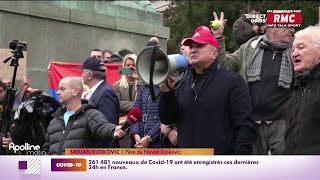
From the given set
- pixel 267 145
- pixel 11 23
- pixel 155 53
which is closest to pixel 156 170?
pixel 155 53

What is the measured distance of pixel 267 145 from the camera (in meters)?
6.13

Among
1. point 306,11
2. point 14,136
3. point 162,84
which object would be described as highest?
point 306,11

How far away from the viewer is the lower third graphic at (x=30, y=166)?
4629 mm

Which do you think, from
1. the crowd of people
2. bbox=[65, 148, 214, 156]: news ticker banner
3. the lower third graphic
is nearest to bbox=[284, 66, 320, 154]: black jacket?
the crowd of people

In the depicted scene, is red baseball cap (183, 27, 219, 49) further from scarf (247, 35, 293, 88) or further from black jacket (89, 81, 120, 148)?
black jacket (89, 81, 120, 148)

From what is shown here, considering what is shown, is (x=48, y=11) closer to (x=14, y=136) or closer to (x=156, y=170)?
(x=14, y=136)

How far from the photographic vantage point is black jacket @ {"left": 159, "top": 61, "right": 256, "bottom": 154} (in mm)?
5363

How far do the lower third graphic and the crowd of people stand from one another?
111cm

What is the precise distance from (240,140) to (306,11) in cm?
425

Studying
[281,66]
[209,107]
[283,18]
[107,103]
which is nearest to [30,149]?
[107,103]

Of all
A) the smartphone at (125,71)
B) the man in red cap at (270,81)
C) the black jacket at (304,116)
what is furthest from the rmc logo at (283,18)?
the smartphone at (125,71)

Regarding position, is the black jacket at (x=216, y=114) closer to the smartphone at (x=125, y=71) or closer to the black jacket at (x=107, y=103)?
the black jacket at (x=107, y=103)

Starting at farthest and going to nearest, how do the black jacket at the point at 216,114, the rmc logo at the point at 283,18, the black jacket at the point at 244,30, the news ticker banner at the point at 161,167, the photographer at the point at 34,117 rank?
the photographer at the point at 34,117 < the black jacket at the point at 244,30 < the rmc logo at the point at 283,18 < the black jacket at the point at 216,114 < the news ticker banner at the point at 161,167

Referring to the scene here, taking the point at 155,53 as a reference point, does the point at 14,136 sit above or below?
below
